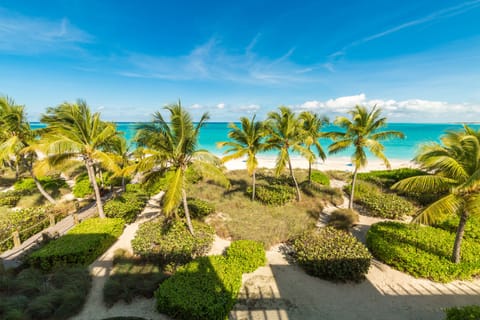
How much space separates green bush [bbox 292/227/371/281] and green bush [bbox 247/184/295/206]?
5061 millimetres

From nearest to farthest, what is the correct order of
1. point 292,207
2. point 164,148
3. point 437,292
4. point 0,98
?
1. point 437,292
2. point 164,148
3. point 0,98
4. point 292,207

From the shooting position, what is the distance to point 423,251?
789 cm

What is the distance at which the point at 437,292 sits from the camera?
6.90 m

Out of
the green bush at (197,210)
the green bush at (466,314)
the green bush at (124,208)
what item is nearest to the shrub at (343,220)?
the green bush at (466,314)

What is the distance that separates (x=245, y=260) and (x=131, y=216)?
7965 mm

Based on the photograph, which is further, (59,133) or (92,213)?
(92,213)

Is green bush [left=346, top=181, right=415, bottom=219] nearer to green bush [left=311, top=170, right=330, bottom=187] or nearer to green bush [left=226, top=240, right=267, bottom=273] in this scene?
green bush [left=311, top=170, right=330, bottom=187]

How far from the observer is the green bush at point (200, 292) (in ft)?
17.8

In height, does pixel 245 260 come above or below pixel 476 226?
below

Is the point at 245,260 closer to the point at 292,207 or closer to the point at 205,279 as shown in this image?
the point at 205,279

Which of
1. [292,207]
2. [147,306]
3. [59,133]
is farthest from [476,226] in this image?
[59,133]

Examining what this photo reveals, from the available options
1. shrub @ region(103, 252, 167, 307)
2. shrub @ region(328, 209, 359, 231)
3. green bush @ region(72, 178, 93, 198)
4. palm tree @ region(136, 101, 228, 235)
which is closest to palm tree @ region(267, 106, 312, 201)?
shrub @ region(328, 209, 359, 231)

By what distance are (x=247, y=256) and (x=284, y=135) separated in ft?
25.3

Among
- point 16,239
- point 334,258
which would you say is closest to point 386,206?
point 334,258
